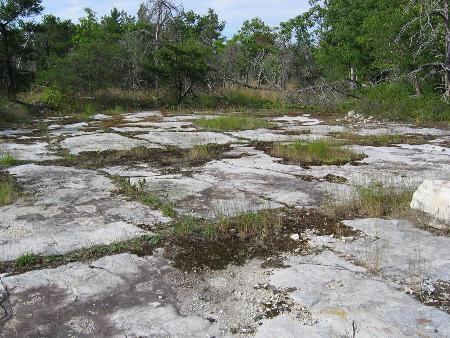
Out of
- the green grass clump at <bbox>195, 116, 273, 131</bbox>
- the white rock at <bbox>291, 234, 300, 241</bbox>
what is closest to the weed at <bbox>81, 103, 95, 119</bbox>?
the green grass clump at <bbox>195, 116, 273, 131</bbox>

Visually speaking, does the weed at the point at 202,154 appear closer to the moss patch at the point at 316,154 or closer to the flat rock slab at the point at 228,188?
the flat rock slab at the point at 228,188

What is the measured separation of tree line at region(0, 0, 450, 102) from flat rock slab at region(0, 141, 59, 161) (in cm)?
958

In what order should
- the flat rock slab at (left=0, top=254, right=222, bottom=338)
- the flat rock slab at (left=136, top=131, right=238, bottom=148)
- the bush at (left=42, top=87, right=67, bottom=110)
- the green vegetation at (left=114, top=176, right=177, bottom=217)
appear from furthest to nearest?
the bush at (left=42, top=87, right=67, bottom=110), the flat rock slab at (left=136, top=131, right=238, bottom=148), the green vegetation at (left=114, top=176, right=177, bottom=217), the flat rock slab at (left=0, top=254, right=222, bottom=338)

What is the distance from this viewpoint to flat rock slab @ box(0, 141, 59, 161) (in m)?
8.95

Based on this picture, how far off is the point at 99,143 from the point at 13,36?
40.8 ft

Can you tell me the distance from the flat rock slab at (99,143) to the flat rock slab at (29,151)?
436 millimetres

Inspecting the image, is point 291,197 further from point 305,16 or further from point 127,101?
point 305,16

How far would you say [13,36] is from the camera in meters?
20.2

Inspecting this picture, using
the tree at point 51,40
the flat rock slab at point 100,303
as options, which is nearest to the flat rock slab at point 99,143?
the flat rock slab at point 100,303

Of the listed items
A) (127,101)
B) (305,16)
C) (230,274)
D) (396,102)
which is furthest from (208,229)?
(305,16)

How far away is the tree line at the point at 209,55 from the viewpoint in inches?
611

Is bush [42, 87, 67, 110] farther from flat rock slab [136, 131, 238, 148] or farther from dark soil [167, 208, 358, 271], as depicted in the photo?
dark soil [167, 208, 358, 271]

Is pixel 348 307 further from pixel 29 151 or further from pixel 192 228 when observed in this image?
pixel 29 151

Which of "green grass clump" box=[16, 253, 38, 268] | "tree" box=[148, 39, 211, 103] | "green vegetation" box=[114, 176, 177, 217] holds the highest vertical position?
"tree" box=[148, 39, 211, 103]
